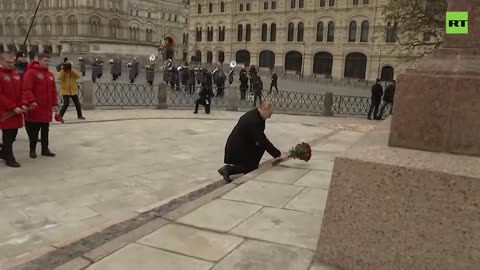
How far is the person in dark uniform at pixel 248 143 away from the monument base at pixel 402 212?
2907 mm

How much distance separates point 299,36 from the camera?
55906 millimetres

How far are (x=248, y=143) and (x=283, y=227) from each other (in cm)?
233

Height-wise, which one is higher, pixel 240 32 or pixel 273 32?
pixel 240 32

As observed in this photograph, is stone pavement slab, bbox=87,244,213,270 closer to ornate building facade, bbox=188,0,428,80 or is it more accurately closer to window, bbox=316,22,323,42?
ornate building facade, bbox=188,0,428,80

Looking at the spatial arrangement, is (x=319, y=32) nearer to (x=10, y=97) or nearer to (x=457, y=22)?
(x=10, y=97)

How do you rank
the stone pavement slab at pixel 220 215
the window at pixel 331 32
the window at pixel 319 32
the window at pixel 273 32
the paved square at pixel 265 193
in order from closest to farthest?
1. the stone pavement slab at pixel 220 215
2. the paved square at pixel 265 193
3. the window at pixel 331 32
4. the window at pixel 319 32
5. the window at pixel 273 32

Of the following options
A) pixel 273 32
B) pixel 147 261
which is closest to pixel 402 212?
pixel 147 261

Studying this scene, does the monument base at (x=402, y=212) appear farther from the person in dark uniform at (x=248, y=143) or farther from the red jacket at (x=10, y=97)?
the red jacket at (x=10, y=97)

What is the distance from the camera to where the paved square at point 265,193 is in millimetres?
5031

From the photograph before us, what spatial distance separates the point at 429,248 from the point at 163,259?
6.98 feet

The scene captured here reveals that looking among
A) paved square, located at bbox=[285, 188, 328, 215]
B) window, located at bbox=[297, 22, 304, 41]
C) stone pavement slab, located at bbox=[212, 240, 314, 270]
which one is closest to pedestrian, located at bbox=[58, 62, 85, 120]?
paved square, located at bbox=[285, 188, 328, 215]

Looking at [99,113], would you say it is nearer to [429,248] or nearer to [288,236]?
[288,236]

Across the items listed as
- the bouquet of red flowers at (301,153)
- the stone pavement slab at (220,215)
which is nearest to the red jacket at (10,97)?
the stone pavement slab at (220,215)

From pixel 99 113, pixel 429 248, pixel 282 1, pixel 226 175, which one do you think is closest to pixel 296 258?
pixel 429 248
